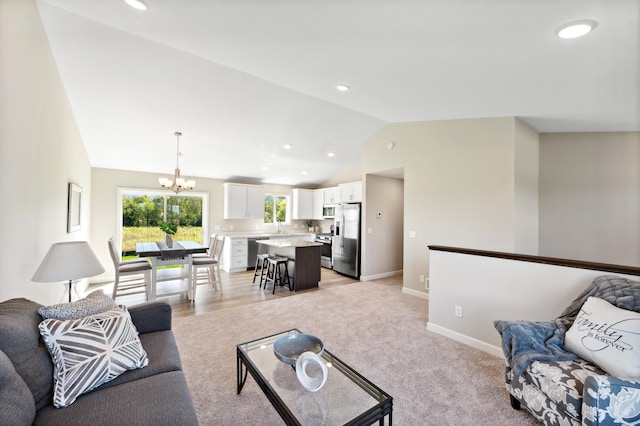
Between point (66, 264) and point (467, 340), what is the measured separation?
3654 mm

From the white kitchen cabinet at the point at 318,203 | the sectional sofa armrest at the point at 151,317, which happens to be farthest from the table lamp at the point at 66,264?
the white kitchen cabinet at the point at 318,203

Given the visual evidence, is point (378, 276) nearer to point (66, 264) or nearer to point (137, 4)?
point (66, 264)

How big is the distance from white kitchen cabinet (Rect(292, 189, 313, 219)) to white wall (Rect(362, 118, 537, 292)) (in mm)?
3023

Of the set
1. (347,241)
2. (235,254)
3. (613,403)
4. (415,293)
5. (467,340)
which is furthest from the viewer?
(235,254)

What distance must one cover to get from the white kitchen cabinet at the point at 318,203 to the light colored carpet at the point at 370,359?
3570 mm

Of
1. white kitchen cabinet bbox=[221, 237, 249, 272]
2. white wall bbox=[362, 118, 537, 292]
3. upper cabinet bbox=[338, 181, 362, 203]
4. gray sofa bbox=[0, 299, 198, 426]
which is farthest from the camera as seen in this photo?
upper cabinet bbox=[338, 181, 362, 203]

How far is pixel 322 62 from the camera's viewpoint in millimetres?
2535

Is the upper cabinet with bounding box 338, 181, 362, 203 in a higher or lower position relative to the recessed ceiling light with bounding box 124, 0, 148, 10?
lower

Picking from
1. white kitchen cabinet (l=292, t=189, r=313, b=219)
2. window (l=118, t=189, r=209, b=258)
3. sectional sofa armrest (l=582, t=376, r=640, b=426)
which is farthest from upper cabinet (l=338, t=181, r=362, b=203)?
sectional sofa armrest (l=582, t=376, r=640, b=426)

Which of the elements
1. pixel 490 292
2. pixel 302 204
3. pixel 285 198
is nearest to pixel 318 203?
pixel 302 204

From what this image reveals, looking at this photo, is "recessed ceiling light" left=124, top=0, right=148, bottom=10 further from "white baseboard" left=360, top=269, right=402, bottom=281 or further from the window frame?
the window frame

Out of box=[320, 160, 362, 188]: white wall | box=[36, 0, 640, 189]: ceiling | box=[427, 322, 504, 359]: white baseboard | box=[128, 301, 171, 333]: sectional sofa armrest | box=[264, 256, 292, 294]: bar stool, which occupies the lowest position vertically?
box=[427, 322, 504, 359]: white baseboard

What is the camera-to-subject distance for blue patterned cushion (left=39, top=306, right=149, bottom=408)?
129 centimetres

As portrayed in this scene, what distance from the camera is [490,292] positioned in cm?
266
